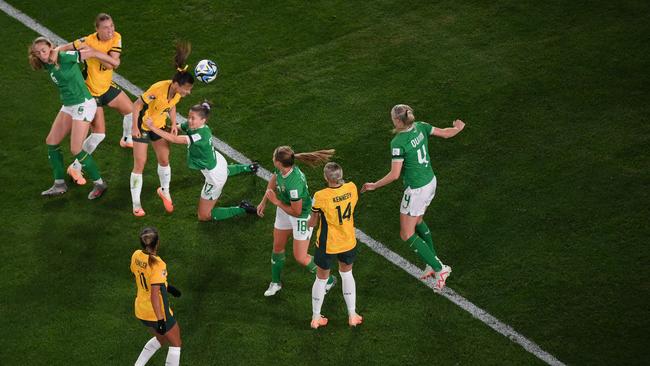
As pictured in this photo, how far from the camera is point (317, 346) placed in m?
9.21

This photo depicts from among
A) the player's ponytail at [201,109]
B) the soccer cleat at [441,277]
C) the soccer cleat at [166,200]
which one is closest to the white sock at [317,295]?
the soccer cleat at [441,277]

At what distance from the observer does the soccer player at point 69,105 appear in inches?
405

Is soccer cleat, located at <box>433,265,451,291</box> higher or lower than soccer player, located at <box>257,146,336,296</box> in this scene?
lower

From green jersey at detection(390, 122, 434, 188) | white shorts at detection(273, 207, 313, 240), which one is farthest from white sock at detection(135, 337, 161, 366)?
green jersey at detection(390, 122, 434, 188)

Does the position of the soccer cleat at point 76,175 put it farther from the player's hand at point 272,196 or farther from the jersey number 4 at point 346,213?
the jersey number 4 at point 346,213

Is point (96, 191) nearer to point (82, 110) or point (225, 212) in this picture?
point (82, 110)

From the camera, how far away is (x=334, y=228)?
28.5 ft

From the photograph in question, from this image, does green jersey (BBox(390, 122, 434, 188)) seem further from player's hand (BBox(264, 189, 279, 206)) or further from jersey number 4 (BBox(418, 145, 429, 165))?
player's hand (BBox(264, 189, 279, 206))

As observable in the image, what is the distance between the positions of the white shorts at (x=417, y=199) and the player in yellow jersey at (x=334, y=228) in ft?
3.03

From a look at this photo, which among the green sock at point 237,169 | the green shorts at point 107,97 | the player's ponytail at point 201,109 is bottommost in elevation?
the green sock at point 237,169

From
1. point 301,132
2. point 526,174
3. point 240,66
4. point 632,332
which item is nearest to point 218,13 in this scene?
point 240,66

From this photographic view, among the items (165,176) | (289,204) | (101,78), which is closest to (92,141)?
(101,78)

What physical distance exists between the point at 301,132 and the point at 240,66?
1.93 m

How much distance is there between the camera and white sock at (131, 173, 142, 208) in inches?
425
